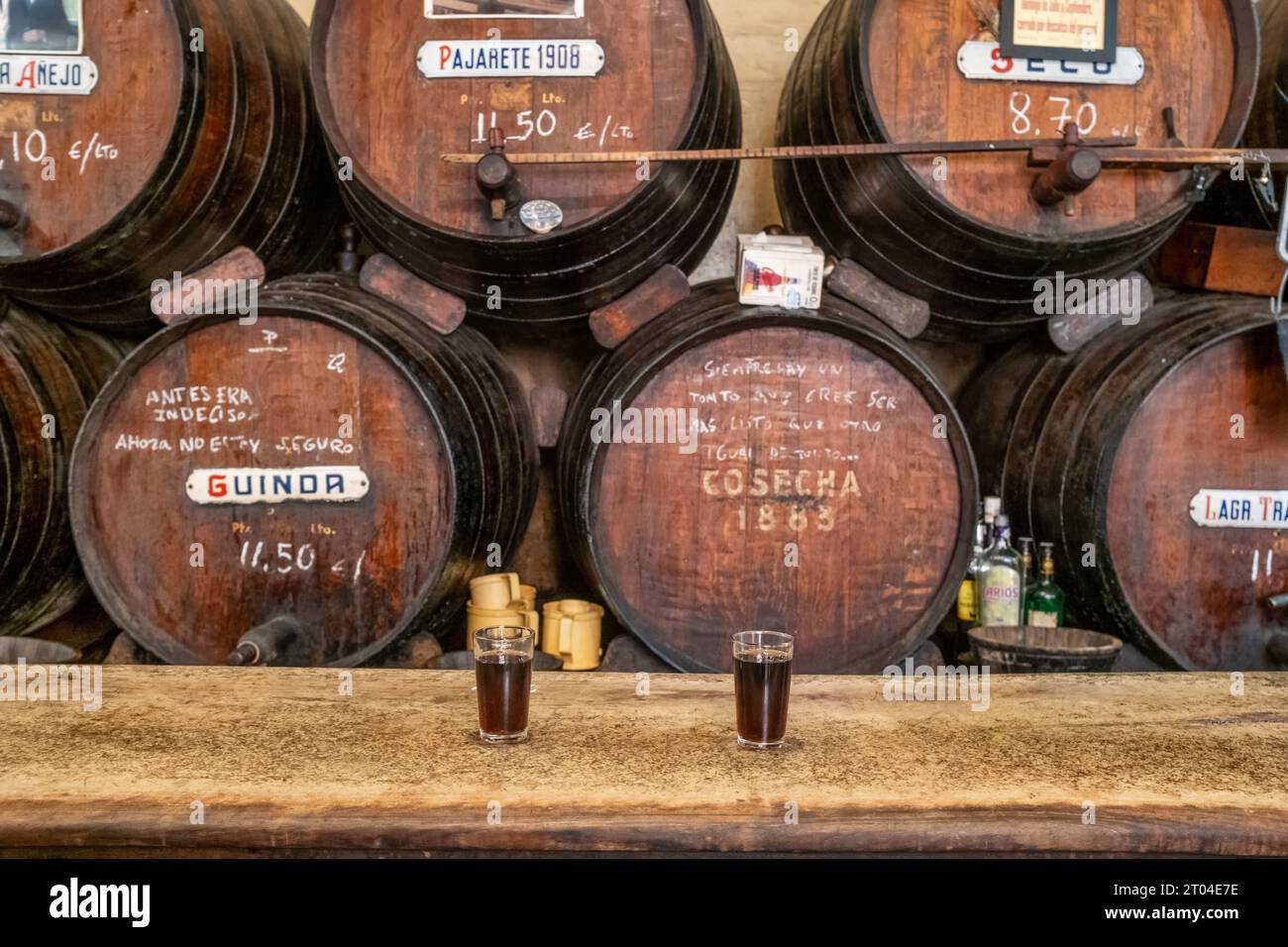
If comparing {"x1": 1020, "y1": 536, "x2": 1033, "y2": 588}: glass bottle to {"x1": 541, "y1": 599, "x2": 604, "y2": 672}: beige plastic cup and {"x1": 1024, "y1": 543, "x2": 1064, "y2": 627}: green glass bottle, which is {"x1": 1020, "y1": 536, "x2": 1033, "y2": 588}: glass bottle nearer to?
{"x1": 1024, "y1": 543, "x2": 1064, "y2": 627}: green glass bottle

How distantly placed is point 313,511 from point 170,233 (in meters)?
0.67

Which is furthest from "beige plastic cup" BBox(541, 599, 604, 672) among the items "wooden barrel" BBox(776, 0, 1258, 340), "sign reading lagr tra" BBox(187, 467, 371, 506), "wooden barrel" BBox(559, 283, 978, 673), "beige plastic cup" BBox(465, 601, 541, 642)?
"wooden barrel" BBox(776, 0, 1258, 340)

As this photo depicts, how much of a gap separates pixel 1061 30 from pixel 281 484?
184cm

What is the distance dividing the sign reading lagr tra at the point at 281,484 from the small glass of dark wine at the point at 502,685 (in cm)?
92

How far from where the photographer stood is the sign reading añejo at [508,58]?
210 centimetres

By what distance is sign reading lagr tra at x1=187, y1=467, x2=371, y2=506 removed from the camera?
2084 millimetres

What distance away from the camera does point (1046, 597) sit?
2.23m

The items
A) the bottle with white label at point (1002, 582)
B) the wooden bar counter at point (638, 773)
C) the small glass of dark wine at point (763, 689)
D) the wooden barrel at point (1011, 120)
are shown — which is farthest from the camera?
the bottle with white label at point (1002, 582)

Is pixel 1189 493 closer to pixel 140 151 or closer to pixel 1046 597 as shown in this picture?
pixel 1046 597

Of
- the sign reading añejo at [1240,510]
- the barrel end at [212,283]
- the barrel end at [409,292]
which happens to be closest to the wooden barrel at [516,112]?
the barrel end at [409,292]

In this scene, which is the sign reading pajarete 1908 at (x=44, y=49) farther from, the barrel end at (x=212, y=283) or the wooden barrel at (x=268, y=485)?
the wooden barrel at (x=268, y=485)

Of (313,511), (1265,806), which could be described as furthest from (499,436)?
(1265,806)

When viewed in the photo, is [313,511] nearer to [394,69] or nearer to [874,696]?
[394,69]

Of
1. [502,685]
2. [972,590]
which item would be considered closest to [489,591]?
[502,685]
